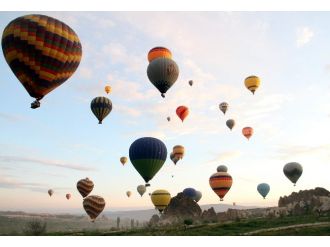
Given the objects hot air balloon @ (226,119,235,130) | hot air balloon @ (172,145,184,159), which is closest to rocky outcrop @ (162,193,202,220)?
hot air balloon @ (172,145,184,159)

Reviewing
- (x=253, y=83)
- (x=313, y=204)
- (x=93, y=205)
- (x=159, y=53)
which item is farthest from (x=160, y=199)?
(x=313, y=204)

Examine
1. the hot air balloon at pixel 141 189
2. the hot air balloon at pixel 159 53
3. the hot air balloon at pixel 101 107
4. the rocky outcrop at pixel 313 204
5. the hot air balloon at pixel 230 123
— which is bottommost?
the rocky outcrop at pixel 313 204

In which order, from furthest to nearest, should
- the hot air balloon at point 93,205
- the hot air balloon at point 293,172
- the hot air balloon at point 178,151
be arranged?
the hot air balloon at point 178,151 → the hot air balloon at point 293,172 → the hot air balloon at point 93,205

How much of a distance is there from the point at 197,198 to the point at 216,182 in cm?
2774

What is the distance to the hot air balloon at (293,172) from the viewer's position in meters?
69.6

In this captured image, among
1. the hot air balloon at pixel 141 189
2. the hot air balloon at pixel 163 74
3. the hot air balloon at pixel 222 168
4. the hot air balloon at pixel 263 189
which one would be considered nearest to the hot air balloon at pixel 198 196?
the hot air balloon at pixel 222 168

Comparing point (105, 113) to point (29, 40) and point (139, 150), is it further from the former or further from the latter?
point (29, 40)

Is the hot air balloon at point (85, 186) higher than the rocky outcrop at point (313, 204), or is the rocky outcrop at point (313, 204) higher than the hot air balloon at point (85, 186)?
the hot air balloon at point (85, 186)

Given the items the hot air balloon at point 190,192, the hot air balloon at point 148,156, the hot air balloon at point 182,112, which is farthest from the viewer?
the hot air balloon at point 190,192

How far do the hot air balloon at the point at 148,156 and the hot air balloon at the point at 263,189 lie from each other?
150 ft

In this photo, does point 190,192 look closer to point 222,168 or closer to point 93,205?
point 222,168

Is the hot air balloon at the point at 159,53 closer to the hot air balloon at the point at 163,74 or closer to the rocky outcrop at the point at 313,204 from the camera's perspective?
the hot air balloon at the point at 163,74

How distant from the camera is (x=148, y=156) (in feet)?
143

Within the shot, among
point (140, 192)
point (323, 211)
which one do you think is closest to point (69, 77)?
point (323, 211)
